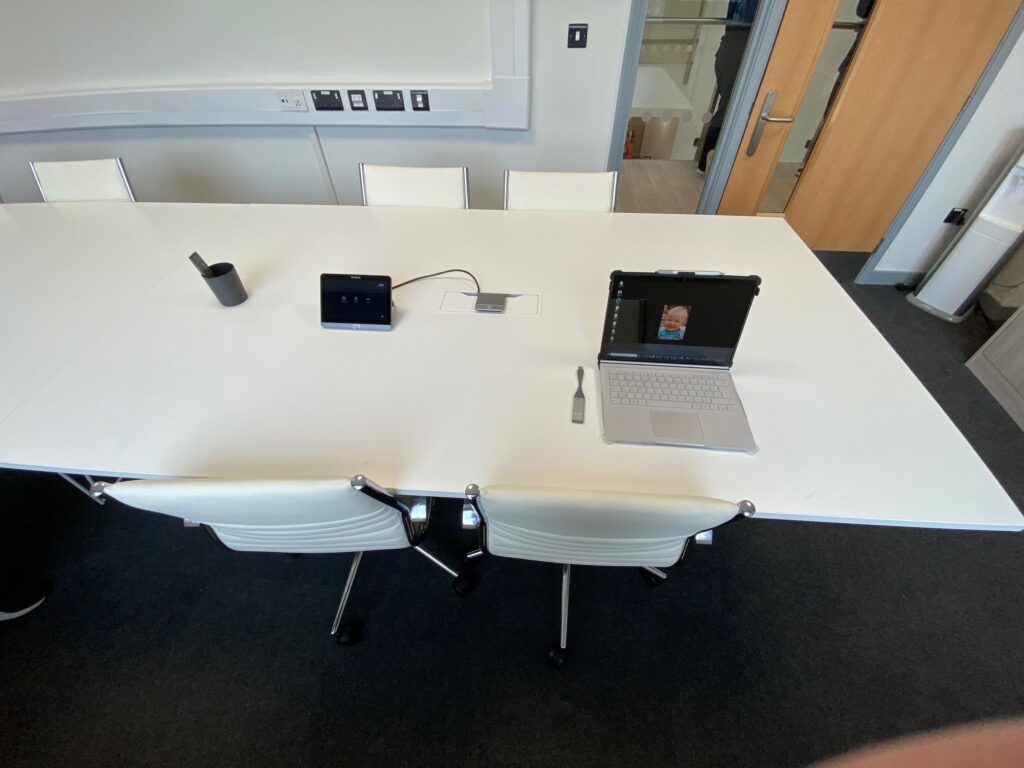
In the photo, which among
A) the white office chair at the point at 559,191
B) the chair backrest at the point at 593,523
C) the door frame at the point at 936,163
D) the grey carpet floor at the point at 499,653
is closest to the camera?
the chair backrest at the point at 593,523

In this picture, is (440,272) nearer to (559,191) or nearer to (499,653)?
(559,191)

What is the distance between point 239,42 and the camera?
7.30 ft

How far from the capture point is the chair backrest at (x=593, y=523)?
677mm

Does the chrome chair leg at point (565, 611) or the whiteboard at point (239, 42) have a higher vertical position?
the whiteboard at point (239, 42)

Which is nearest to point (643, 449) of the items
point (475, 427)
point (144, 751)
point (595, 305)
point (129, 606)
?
point (475, 427)

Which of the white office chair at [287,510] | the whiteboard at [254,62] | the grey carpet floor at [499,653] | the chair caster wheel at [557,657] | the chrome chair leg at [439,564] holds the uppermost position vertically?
the whiteboard at [254,62]

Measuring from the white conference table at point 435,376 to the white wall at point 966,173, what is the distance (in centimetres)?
141

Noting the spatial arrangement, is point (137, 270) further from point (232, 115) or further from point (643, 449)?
point (643, 449)

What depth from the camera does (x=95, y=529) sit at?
1.52 metres

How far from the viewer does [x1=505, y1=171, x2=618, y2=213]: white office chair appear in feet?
5.78

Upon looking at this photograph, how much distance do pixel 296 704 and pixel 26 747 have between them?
0.69 metres

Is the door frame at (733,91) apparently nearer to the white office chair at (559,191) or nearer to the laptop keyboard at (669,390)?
the white office chair at (559,191)

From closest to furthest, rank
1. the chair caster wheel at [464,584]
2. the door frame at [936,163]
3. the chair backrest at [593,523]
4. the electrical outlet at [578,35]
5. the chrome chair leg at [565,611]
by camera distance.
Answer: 1. the chair backrest at [593,523]
2. the chrome chair leg at [565,611]
3. the chair caster wheel at [464,584]
4. the door frame at [936,163]
5. the electrical outlet at [578,35]

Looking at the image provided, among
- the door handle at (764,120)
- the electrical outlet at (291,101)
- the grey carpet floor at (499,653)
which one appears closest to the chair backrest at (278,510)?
the grey carpet floor at (499,653)
